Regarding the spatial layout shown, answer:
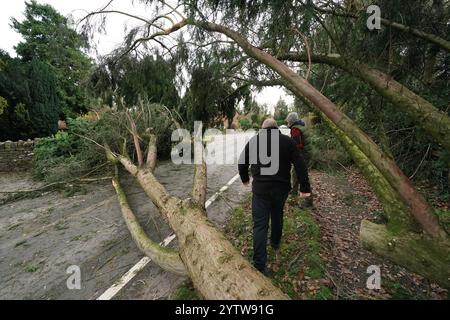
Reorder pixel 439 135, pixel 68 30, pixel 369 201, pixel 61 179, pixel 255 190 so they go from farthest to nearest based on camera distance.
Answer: pixel 61 179 < pixel 369 201 < pixel 68 30 < pixel 255 190 < pixel 439 135

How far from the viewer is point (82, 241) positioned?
444cm

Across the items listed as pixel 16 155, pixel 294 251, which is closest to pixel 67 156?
pixel 16 155

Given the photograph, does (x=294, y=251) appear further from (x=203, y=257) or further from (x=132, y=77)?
(x=132, y=77)

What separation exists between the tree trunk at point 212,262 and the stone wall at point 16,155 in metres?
10.0

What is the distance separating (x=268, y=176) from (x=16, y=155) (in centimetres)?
1171

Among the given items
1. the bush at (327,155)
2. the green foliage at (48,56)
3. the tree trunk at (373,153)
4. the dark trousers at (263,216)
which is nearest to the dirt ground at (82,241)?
the dark trousers at (263,216)

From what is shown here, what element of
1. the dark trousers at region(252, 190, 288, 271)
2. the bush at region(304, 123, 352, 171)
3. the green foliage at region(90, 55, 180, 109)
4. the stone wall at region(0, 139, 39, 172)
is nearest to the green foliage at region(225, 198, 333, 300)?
the dark trousers at region(252, 190, 288, 271)

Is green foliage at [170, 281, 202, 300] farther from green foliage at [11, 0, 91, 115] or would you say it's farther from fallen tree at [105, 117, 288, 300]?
green foliage at [11, 0, 91, 115]

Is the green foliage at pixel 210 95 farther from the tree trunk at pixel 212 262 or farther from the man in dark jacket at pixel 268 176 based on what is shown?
the tree trunk at pixel 212 262

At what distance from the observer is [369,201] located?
19.5ft

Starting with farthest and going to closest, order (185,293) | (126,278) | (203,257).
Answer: (126,278)
(185,293)
(203,257)
